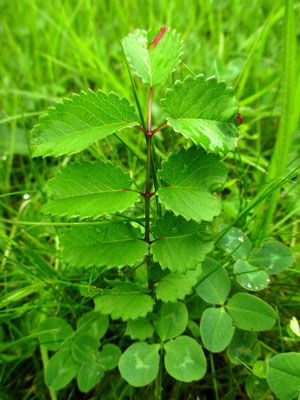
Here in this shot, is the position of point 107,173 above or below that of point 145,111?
below

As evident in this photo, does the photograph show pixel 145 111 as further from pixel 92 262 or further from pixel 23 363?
pixel 23 363

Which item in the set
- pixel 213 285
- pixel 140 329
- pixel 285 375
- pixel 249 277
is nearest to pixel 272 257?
pixel 249 277

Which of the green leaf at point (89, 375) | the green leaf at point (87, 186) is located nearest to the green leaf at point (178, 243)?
the green leaf at point (87, 186)

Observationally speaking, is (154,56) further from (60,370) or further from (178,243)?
(60,370)

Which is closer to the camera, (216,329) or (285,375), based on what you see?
(285,375)

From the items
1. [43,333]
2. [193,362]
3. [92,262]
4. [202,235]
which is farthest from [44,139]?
[193,362]

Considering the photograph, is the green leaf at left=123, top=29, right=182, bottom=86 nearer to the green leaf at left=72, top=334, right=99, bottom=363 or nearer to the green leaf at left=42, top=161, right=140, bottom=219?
the green leaf at left=42, top=161, right=140, bottom=219

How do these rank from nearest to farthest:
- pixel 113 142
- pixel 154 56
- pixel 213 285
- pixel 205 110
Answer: pixel 205 110 → pixel 154 56 → pixel 213 285 → pixel 113 142
